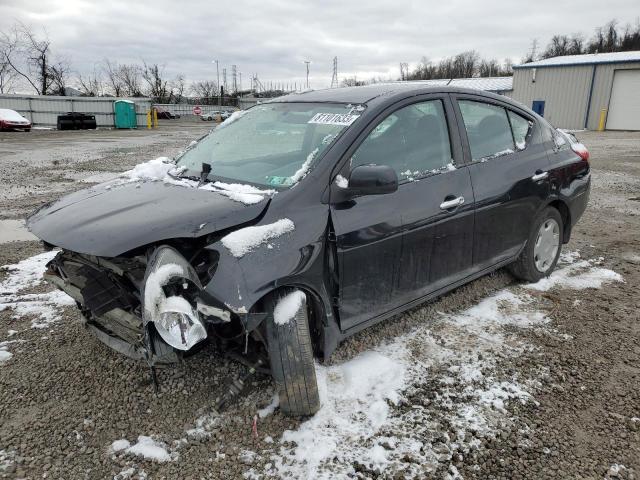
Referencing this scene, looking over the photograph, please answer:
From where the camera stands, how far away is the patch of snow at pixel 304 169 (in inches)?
105

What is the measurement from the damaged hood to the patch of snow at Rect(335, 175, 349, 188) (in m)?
0.42

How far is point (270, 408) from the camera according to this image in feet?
8.66

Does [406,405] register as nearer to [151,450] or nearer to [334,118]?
[151,450]

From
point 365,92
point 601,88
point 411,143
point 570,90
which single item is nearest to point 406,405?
point 411,143

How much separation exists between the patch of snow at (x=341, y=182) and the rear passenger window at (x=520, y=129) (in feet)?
6.36

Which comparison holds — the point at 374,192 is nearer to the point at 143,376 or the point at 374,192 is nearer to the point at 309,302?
the point at 309,302

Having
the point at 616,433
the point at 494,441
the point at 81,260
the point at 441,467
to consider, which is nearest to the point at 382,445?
the point at 441,467

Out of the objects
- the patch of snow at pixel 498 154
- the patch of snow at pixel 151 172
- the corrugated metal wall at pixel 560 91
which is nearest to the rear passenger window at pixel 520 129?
the patch of snow at pixel 498 154

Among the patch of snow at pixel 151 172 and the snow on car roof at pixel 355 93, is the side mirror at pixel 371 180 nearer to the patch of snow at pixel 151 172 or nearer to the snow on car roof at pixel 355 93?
the snow on car roof at pixel 355 93

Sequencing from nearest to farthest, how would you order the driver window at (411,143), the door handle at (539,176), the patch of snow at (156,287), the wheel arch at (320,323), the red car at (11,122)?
the patch of snow at (156,287) < the wheel arch at (320,323) < the driver window at (411,143) < the door handle at (539,176) < the red car at (11,122)

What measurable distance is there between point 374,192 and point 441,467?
4.57 ft

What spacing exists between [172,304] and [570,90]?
33503mm

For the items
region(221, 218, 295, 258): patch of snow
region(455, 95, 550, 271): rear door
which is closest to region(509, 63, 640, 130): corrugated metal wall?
region(455, 95, 550, 271): rear door

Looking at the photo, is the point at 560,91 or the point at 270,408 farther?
the point at 560,91
